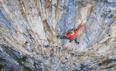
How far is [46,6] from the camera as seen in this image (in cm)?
145

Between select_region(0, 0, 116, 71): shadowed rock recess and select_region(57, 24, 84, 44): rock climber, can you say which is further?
select_region(57, 24, 84, 44): rock climber

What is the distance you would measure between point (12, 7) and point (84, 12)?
39cm

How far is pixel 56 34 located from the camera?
1668 millimetres

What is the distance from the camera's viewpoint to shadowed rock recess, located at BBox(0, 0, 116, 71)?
1438 mm

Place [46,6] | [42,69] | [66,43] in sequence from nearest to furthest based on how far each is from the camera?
[46,6], [66,43], [42,69]

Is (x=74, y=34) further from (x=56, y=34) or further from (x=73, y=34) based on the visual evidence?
(x=56, y=34)

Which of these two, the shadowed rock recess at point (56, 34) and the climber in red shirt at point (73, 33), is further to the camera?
the climber in red shirt at point (73, 33)

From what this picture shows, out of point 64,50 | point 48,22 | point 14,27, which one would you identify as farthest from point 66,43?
point 14,27

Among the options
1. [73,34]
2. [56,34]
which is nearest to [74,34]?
[73,34]

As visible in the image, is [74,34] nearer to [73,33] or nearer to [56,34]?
[73,33]

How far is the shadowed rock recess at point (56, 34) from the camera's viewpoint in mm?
1438

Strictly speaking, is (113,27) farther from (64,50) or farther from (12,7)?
(12,7)

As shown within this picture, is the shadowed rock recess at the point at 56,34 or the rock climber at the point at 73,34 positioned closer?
the shadowed rock recess at the point at 56,34

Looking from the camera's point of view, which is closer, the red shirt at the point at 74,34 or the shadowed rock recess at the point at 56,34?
the shadowed rock recess at the point at 56,34
